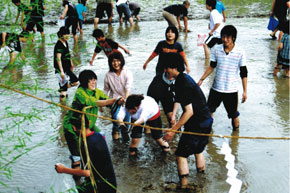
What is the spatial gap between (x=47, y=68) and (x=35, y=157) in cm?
459

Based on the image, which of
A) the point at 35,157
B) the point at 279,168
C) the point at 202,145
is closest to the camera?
the point at 202,145

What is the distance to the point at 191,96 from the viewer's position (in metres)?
4.54

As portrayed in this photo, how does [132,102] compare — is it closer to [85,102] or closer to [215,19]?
[85,102]

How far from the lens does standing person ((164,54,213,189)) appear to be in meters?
4.49

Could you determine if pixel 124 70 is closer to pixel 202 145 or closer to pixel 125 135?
pixel 125 135

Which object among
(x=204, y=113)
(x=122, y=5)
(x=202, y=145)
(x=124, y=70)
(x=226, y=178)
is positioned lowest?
(x=226, y=178)

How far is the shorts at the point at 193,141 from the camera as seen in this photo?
4.69 meters

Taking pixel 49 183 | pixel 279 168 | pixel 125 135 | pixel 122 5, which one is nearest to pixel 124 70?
pixel 125 135

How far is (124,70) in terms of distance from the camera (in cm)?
602

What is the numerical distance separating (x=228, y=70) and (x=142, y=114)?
1647 millimetres

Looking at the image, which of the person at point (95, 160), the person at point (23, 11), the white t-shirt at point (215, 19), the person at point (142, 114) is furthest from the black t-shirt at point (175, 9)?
the person at point (95, 160)

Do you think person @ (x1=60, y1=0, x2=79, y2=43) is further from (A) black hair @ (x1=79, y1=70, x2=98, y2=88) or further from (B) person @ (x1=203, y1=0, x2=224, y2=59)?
(A) black hair @ (x1=79, y1=70, x2=98, y2=88)

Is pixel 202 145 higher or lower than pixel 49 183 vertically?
higher

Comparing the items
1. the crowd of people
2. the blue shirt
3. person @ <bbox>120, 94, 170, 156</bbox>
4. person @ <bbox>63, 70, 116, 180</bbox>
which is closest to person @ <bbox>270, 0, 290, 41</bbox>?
the crowd of people
